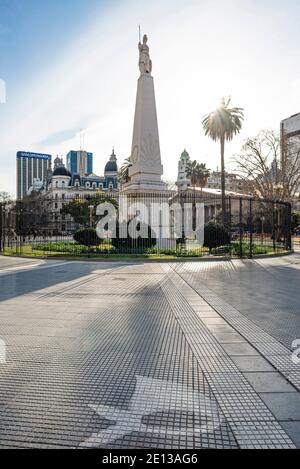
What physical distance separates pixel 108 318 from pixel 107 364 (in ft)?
7.71

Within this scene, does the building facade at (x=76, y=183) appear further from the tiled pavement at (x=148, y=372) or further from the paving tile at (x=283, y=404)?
the paving tile at (x=283, y=404)

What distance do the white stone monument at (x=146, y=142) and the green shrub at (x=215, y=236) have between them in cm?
467

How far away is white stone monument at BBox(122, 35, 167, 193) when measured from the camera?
24.8 meters

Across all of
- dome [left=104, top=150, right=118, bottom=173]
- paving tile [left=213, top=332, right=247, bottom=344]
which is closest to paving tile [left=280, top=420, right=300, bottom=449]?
paving tile [left=213, top=332, right=247, bottom=344]

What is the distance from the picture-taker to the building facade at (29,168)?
179875 millimetres

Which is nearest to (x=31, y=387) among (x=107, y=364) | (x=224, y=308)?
(x=107, y=364)

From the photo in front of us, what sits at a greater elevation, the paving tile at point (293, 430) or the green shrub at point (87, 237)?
the green shrub at point (87, 237)

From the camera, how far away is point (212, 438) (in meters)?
3.00

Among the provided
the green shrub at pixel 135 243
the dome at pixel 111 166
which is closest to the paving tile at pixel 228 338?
the green shrub at pixel 135 243

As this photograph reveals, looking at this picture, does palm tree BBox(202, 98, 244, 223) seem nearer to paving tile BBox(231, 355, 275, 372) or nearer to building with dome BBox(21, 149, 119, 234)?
paving tile BBox(231, 355, 275, 372)

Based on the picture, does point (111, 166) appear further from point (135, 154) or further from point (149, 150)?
point (149, 150)

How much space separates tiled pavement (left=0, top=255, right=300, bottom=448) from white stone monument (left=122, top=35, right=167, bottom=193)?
16.5 metres
